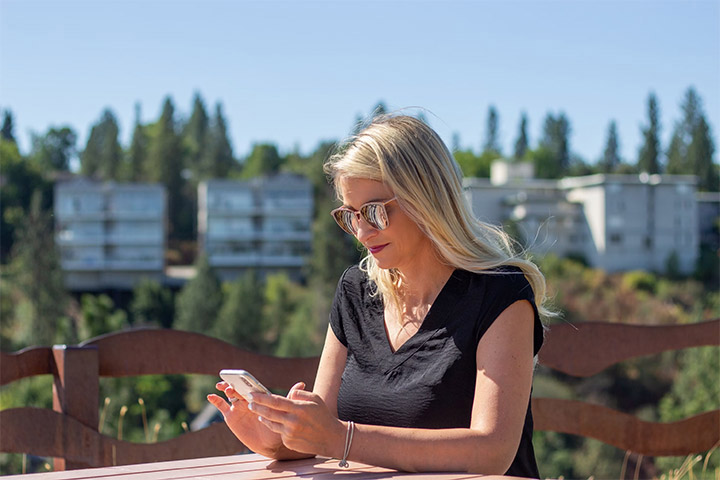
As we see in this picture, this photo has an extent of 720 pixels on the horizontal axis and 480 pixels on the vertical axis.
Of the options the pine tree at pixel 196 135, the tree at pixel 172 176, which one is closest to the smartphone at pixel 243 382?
the tree at pixel 172 176

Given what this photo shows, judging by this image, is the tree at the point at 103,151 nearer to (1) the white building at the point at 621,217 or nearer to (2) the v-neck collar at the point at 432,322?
(1) the white building at the point at 621,217

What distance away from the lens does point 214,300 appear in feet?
173

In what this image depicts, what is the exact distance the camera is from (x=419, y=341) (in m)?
2.04

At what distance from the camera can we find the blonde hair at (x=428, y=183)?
6.53ft

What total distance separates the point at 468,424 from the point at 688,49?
65652 millimetres

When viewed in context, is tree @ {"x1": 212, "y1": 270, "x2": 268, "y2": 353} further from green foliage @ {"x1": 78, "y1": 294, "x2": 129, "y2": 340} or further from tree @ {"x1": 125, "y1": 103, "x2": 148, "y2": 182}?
tree @ {"x1": 125, "y1": 103, "x2": 148, "y2": 182}

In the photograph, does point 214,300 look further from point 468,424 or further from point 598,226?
point 468,424

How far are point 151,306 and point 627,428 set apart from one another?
2067 inches

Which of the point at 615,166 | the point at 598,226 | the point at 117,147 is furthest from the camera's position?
the point at 615,166

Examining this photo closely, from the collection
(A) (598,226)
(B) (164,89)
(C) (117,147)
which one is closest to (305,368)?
(A) (598,226)

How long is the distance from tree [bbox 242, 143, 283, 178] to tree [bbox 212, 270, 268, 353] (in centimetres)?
2604

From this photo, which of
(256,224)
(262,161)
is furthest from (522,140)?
(256,224)

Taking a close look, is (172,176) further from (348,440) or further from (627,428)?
(348,440)

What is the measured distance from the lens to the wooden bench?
8.02 ft
